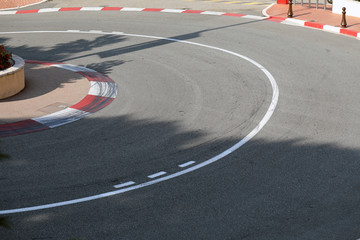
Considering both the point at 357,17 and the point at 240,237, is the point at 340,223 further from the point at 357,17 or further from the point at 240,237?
the point at 357,17

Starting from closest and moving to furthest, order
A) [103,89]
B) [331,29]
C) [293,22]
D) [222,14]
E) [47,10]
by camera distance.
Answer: [103,89] < [331,29] < [293,22] < [222,14] < [47,10]

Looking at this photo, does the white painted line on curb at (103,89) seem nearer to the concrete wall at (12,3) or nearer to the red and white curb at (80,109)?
the red and white curb at (80,109)

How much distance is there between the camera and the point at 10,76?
13969mm

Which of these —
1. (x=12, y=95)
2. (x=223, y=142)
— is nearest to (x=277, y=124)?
(x=223, y=142)

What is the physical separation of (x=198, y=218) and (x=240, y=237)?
81cm

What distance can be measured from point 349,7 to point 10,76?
14.7m

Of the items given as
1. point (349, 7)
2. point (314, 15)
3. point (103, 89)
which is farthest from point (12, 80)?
point (349, 7)

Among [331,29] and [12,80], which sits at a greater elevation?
[331,29]

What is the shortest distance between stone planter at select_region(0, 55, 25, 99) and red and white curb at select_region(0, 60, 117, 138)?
180 centimetres

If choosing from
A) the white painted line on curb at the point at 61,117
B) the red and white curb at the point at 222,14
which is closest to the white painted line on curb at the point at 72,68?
the white painted line on curb at the point at 61,117

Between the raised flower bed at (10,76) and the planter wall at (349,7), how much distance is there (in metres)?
14.1

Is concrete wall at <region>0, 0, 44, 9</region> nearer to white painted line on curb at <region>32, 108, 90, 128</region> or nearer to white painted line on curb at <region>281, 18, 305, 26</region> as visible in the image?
white painted line on curb at <region>281, 18, 305, 26</region>

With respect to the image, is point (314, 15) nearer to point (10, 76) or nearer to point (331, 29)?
point (331, 29)

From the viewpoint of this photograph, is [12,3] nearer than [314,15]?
No
